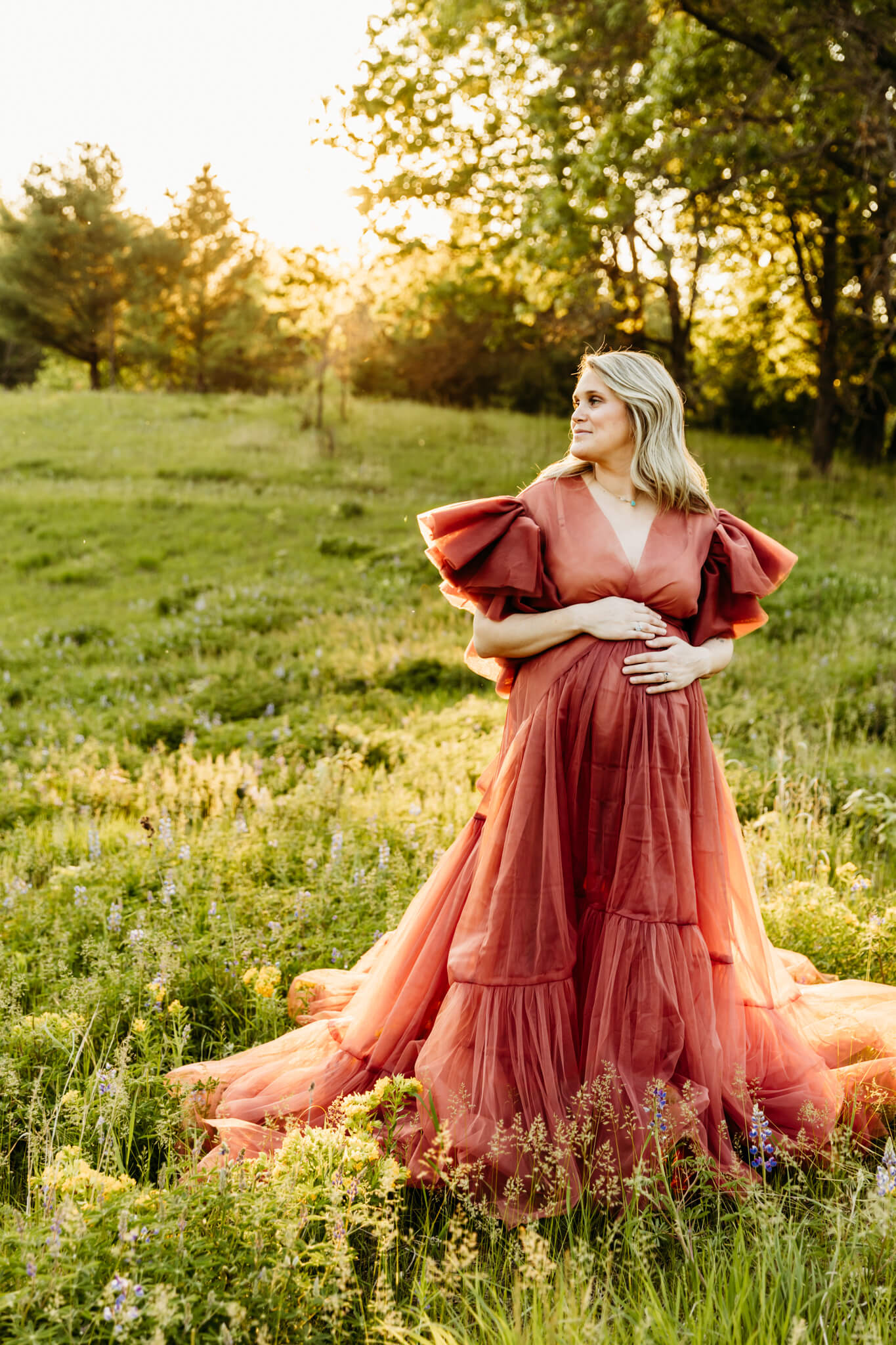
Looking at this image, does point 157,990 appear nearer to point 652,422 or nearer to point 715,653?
point 715,653

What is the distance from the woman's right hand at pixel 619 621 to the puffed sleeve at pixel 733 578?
32 centimetres

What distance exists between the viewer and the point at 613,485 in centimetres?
329

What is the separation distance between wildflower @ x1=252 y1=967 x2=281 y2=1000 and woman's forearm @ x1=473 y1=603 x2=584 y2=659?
4.76 feet

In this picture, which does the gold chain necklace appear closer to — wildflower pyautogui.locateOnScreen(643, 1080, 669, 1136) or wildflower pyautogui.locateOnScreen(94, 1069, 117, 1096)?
wildflower pyautogui.locateOnScreen(643, 1080, 669, 1136)

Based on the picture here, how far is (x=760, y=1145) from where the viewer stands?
2980 mm

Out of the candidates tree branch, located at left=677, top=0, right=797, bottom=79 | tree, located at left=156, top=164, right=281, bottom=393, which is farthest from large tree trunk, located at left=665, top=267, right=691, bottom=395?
tree, located at left=156, top=164, right=281, bottom=393

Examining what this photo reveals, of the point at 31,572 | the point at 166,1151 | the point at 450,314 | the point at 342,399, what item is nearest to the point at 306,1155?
the point at 166,1151

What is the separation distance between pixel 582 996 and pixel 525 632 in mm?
1247

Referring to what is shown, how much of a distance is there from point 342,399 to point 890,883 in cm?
2055

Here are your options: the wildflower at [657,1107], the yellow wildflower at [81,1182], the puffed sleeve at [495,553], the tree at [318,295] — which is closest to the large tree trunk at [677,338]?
the tree at [318,295]

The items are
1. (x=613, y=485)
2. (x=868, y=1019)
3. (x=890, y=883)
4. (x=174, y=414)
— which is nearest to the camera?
(x=613, y=485)

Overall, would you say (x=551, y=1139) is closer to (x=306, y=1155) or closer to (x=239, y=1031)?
(x=306, y=1155)

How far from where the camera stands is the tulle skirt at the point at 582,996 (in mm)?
2936

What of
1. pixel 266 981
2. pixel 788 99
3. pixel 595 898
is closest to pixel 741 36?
pixel 788 99
